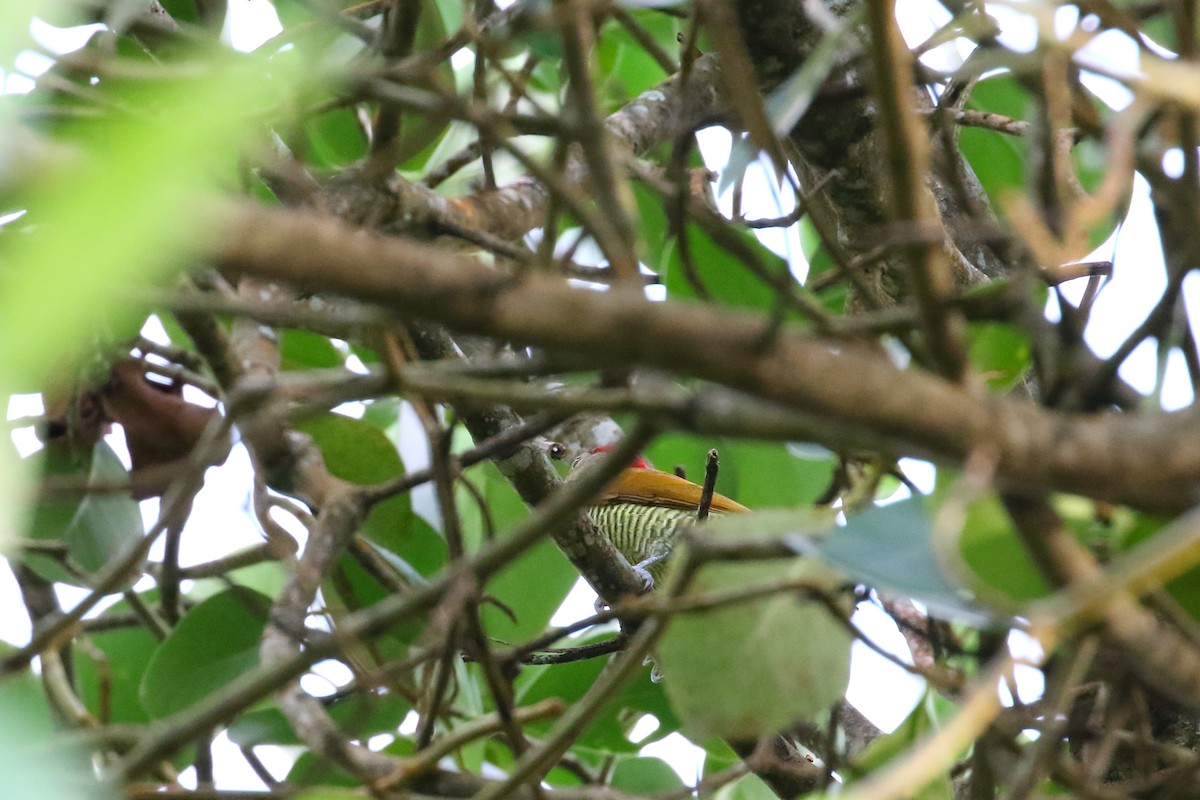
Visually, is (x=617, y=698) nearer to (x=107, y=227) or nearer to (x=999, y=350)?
→ (x=999, y=350)

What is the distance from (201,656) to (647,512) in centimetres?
154

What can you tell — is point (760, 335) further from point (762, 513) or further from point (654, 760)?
point (654, 760)

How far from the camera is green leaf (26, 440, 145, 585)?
1.21 m

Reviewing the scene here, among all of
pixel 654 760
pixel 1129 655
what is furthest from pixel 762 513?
pixel 654 760

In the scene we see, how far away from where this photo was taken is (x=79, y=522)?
1217mm

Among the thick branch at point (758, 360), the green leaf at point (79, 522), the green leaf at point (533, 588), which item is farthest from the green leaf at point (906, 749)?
the green leaf at point (79, 522)

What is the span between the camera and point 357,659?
1049 mm

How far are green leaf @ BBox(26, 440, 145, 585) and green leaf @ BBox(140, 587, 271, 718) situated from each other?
0.18 metres

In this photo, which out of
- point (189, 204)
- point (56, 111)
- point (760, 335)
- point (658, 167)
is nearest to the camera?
point (189, 204)

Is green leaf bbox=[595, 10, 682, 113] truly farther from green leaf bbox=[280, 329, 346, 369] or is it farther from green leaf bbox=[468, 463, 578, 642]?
green leaf bbox=[468, 463, 578, 642]

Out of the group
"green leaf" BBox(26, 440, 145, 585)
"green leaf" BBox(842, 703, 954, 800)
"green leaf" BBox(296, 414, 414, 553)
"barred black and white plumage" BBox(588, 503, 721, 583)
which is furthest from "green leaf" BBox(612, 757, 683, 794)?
"barred black and white plumage" BBox(588, 503, 721, 583)

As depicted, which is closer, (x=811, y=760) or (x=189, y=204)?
(x=189, y=204)

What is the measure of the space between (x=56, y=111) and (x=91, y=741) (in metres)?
0.46

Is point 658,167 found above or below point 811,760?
above
